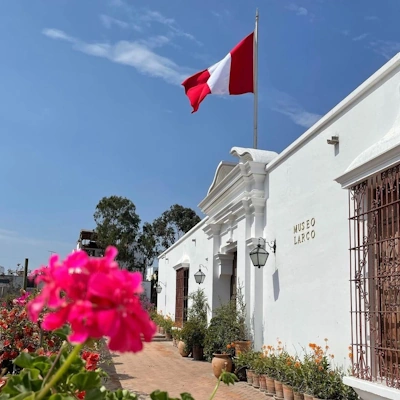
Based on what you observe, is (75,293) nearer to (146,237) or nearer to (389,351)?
(389,351)

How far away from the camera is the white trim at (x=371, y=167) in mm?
4805

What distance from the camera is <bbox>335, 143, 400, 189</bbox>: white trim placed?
189 inches

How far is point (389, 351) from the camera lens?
16.6ft

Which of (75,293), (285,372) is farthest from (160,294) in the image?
(75,293)

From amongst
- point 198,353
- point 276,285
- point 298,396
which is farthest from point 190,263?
point 298,396

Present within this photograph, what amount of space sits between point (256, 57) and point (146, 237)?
30609 millimetres

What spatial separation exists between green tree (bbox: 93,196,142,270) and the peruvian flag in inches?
1119

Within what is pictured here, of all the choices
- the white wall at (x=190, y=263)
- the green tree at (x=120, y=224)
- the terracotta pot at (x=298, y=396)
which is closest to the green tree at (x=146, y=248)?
the green tree at (x=120, y=224)

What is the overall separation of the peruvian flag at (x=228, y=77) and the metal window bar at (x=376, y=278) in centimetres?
522

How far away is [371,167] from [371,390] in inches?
87.9

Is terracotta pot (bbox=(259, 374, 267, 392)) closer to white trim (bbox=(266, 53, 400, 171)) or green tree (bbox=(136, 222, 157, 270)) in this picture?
white trim (bbox=(266, 53, 400, 171))

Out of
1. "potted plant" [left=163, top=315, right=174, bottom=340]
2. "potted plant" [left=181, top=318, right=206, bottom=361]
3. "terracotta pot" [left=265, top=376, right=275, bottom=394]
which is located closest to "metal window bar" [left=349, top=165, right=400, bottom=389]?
"terracotta pot" [left=265, top=376, right=275, bottom=394]

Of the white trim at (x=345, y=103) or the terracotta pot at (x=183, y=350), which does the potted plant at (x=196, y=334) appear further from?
the white trim at (x=345, y=103)

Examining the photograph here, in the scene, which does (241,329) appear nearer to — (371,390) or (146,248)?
(371,390)
